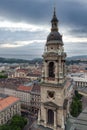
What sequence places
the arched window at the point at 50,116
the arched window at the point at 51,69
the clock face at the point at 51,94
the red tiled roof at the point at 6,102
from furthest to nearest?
the red tiled roof at the point at 6,102 → the arched window at the point at 50,116 → the arched window at the point at 51,69 → the clock face at the point at 51,94

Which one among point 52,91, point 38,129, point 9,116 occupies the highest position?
point 52,91

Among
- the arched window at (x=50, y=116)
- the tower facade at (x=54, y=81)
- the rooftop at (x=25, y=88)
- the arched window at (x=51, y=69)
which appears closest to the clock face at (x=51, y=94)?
the tower facade at (x=54, y=81)

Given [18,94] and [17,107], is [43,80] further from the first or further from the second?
[18,94]

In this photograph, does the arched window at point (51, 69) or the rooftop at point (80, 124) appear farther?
the arched window at point (51, 69)

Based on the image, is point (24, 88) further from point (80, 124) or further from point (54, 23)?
point (54, 23)

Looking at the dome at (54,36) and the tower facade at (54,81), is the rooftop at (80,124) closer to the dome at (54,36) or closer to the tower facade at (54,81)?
the tower facade at (54,81)

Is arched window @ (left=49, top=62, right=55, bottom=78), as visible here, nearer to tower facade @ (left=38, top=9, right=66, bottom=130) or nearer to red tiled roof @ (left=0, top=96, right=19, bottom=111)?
tower facade @ (left=38, top=9, right=66, bottom=130)

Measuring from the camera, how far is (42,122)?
32969 mm

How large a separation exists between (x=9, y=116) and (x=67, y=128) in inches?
1638

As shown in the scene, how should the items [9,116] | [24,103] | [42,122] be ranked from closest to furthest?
[42,122], [9,116], [24,103]

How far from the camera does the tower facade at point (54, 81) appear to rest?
30656 mm

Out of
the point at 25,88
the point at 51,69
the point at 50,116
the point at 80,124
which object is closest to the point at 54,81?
the point at 51,69

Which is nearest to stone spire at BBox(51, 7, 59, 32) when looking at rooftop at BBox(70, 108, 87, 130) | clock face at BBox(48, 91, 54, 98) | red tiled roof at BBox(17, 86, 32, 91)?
clock face at BBox(48, 91, 54, 98)

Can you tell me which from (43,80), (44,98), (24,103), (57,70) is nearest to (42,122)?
(44,98)
